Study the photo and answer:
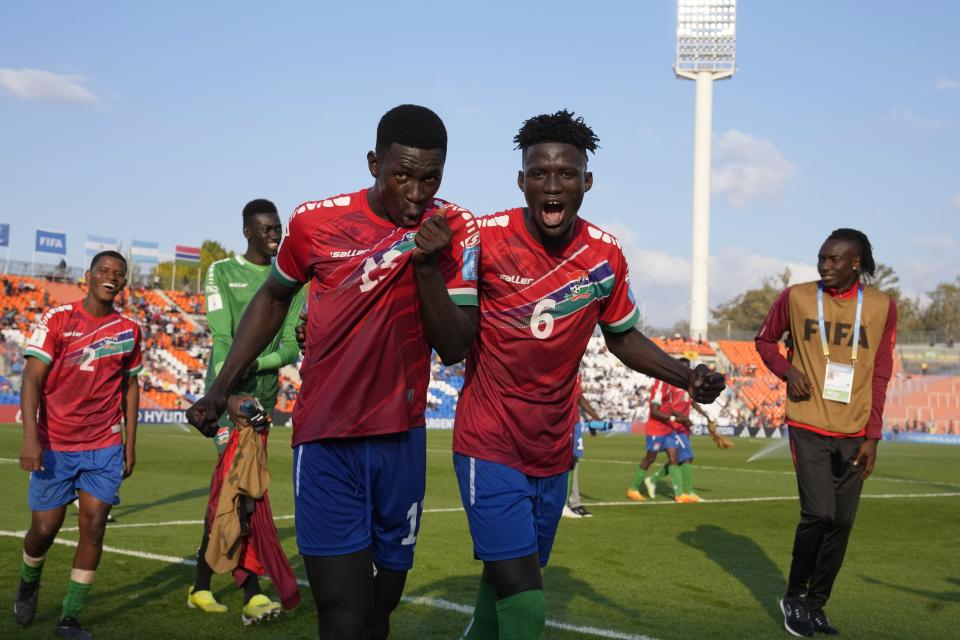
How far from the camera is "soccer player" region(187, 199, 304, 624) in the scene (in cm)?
750

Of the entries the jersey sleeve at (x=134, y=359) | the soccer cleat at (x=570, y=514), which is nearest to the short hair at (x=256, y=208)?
the jersey sleeve at (x=134, y=359)

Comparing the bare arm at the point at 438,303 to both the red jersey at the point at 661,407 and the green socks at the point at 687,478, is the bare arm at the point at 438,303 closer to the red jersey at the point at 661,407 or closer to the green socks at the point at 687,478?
the red jersey at the point at 661,407

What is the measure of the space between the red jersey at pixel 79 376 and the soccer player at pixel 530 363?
3.32m

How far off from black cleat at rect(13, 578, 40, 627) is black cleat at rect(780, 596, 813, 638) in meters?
5.07

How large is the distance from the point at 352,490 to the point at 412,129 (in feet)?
4.91

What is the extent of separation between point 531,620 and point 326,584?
929 mm

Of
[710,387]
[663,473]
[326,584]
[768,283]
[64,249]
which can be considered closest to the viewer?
[326,584]

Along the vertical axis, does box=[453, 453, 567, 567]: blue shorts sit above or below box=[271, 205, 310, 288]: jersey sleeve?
below

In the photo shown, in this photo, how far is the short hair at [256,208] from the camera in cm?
790

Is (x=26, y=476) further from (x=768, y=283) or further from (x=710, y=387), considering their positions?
(x=768, y=283)

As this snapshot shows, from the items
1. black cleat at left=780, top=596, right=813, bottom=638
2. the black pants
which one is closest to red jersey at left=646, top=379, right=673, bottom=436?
the black pants

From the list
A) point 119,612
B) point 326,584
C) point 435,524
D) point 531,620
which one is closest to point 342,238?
point 326,584

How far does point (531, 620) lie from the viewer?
15.5 ft

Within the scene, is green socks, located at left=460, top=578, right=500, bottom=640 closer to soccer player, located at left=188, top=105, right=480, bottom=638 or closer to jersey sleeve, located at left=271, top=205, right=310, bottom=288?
soccer player, located at left=188, top=105, right=480, bottom=638
